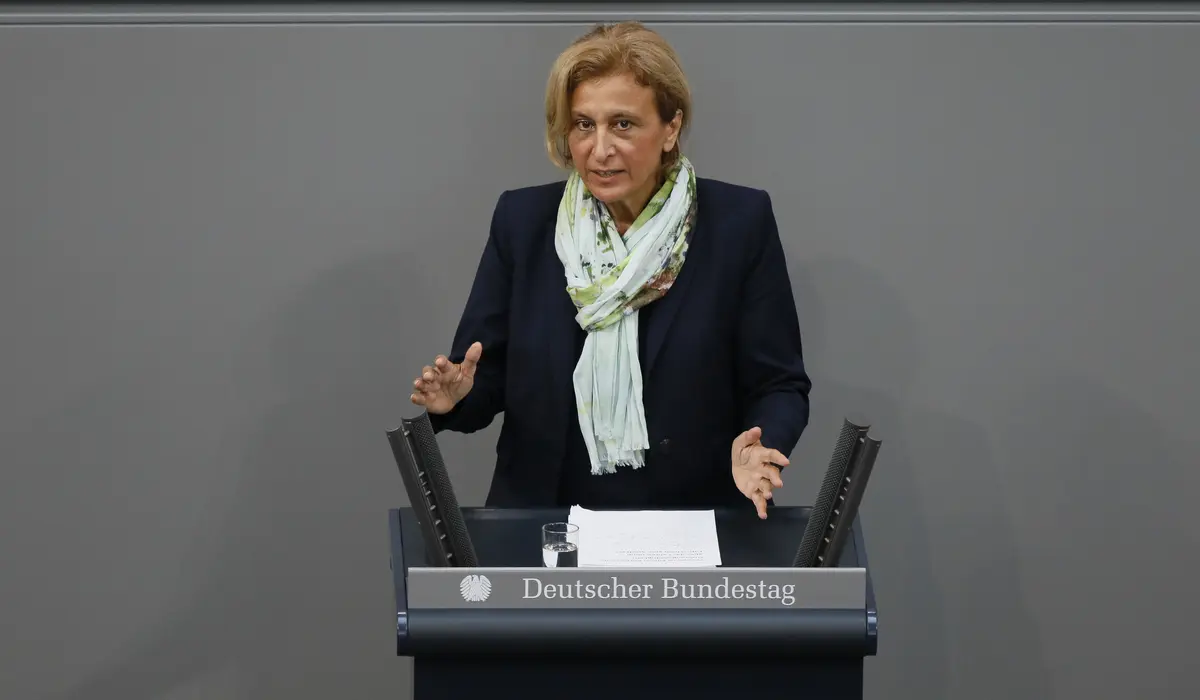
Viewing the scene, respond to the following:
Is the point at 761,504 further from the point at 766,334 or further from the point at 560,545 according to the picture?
the point at 766,334

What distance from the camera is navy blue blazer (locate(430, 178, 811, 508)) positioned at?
2.53 m

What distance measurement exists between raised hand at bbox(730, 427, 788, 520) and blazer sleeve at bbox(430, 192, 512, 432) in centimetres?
52

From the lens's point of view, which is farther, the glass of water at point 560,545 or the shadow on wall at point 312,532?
the shadow on wall at point 312,532

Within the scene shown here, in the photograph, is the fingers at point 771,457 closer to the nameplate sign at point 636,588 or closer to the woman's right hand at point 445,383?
the nameplate sign at point 636,588

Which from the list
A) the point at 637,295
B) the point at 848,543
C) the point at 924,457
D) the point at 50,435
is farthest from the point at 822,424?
the point at 50,435

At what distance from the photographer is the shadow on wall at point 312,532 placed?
346 centimetres

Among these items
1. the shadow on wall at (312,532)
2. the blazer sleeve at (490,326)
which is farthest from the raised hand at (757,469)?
the shadow on wall at (312,532)

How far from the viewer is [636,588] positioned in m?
1.84

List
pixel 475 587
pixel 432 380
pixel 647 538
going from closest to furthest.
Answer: pixel 475 587 < pixel 647 538 < pixel 432 380

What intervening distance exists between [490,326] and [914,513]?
56.7 inches

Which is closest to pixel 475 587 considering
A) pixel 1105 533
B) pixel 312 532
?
pixel 312 532

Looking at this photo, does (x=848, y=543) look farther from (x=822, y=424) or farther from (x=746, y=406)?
(x=822, y=424)

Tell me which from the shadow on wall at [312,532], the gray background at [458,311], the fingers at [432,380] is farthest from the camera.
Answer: the shadow on wall at [312,532]

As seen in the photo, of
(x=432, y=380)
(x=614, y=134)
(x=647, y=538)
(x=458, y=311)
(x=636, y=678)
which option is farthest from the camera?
(x=458, y=311)
